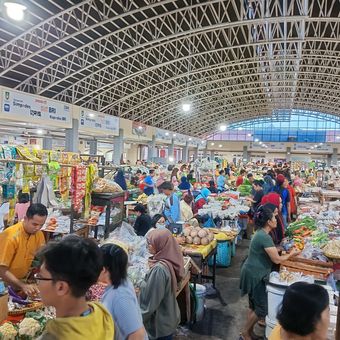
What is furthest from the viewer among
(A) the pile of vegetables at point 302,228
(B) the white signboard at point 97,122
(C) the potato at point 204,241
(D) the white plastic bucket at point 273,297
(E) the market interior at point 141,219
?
(B) the white signboard at point 97,122

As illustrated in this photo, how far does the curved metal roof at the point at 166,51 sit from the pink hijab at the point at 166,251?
10240 millimetres

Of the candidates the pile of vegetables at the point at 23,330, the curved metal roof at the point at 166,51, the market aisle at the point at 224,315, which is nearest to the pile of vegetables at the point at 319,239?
the market aisle at the point at 224,315

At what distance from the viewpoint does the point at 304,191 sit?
14.6 meters

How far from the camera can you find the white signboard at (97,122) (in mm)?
18109

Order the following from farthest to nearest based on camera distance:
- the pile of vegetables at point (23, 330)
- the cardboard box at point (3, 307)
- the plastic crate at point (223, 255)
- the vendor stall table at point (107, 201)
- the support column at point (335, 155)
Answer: the support column at point (335, 155), the plastic crate at point (223, 255), the vendor stall table at point (107, 201), the cardboard box at point (3, 307), the pile of vegetables at point (23, 330)

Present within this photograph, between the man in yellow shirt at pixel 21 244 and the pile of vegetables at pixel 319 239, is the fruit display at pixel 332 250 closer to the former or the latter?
the pile of vegetables at pixel 319 239

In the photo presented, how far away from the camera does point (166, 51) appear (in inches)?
756

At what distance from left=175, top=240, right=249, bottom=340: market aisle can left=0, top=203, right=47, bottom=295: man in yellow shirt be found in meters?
2.23

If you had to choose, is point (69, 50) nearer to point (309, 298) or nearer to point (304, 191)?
point (304, 191)

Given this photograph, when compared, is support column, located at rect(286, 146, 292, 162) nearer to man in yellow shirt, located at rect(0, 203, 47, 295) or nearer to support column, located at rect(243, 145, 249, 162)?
support column, located at rect(243, 145, 249, 162)

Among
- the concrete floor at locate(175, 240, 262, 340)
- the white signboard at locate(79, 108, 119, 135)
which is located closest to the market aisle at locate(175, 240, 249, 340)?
the concrete floor at locate(175, 240, 262, 340)

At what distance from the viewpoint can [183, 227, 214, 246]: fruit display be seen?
19.3 ft

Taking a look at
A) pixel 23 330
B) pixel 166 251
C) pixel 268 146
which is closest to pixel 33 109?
pixel 166 251

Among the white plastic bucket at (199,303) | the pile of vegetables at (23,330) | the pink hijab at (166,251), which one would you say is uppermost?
the pink hijab at (166,251)
